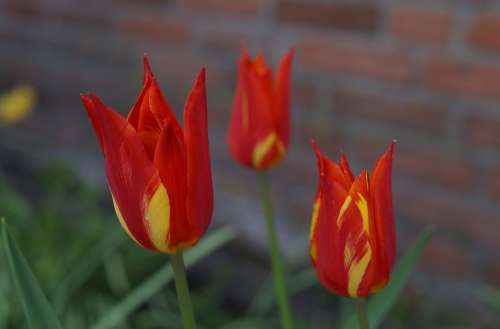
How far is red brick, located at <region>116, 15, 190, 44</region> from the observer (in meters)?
2.06

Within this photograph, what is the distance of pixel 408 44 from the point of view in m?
1.61

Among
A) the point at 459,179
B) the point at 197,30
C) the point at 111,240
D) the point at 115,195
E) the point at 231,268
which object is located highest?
the point at 115,195

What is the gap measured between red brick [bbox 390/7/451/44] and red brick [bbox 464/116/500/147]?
0.16 metres

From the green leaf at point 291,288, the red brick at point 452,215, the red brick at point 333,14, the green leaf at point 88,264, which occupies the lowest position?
the green leaf at point 291,288

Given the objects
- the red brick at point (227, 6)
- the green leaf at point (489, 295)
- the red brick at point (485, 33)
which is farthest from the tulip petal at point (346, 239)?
the red brick at point (227, 6)

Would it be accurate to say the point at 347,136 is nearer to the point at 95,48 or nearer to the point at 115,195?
the point at 95,48

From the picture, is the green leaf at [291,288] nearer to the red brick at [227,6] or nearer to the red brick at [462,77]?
the red brick at [462,77]

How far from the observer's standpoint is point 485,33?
4.82ft

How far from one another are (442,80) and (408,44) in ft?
0.33

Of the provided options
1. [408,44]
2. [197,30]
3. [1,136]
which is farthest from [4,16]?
[408,44]

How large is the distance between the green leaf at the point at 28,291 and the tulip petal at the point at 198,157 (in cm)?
14

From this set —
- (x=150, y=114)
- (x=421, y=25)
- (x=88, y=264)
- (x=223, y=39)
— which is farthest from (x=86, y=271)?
(x=150, y=114)

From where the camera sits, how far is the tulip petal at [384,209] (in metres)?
0.55

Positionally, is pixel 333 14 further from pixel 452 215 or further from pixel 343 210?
pixel 343 210
